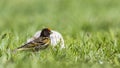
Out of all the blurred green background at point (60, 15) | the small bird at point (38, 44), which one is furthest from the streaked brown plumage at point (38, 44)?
the blurred green background at point (60, 15)

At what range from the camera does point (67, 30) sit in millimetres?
9227

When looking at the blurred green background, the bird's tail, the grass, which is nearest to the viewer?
the grass

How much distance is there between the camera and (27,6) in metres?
13.0

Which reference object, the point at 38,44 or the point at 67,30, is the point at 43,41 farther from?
the point at 67,30

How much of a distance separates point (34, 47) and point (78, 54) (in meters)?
0.48

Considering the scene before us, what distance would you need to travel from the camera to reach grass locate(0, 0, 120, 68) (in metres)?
5.66

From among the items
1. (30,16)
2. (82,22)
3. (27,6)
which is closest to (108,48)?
(82,22)

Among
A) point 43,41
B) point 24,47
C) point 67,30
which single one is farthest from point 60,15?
point 24,47

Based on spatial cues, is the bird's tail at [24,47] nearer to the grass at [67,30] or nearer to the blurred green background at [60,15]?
the grass at [67,30]

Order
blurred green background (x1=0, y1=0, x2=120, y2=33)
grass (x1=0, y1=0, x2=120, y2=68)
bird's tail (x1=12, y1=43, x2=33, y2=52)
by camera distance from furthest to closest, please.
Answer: blurred green background (x1=0, y1=0, x2=120, y2=33), bird's tail (x1=12, y1=43, x2=33, y2=52), grass (x1=0, y1=0, x2=120, y2=68)

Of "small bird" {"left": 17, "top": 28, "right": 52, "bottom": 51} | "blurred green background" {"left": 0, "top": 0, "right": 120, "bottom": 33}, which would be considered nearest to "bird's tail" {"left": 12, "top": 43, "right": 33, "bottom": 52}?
"small bird" {"left": 17, "top": 28, "right": 52, "bottom": 51}

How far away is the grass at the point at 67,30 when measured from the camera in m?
5.66

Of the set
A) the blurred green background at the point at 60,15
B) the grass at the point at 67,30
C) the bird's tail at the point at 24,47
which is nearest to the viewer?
the grass at the point at 67,30

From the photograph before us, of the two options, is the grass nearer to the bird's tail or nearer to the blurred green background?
the blurred green background
